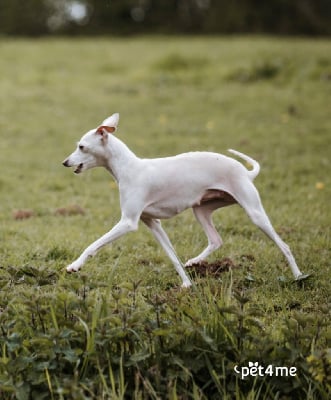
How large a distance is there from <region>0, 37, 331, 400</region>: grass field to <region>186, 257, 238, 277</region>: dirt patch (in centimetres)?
6

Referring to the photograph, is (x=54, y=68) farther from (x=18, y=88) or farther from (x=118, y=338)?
(x=118, y=338)

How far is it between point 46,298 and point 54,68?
1567cm

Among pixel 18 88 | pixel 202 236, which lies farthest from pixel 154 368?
pixel 18 88

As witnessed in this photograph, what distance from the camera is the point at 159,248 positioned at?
272 inches

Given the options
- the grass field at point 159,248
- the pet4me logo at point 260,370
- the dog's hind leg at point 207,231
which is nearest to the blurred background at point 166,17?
the grass field at point 159,248

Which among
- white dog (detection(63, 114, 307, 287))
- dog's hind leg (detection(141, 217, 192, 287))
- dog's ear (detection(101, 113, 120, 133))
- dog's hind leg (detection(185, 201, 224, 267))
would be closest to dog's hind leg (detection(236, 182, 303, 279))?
white dog (detection(63, 114, 307, 287))

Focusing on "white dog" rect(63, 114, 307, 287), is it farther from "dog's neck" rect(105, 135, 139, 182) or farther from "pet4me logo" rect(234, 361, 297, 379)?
"pet4me logo" rect(234, 361, 297, 379)

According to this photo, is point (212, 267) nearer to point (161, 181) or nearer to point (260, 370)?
point (161, 181)

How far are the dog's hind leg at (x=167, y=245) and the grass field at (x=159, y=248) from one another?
13 cm

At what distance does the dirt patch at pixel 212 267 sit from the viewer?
593 cm

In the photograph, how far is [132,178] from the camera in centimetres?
548

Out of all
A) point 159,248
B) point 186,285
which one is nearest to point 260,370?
point 186,285

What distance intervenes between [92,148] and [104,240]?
0.69m

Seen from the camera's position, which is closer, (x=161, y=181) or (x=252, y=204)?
(x=161, y=181)
